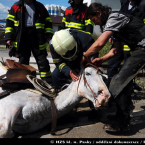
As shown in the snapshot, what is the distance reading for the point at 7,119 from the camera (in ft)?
7.43

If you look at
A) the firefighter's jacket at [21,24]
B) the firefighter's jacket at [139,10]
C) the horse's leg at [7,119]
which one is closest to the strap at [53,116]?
the horse's leg at [7,119]

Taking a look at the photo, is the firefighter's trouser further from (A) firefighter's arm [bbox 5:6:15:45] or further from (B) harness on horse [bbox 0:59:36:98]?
(A) firefighter's arm [bbox 5:6:15:45]

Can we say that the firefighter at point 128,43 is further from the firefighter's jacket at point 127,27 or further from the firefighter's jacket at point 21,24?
the firefighter's jacket at point 21,24

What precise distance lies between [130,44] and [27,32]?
8.18ft

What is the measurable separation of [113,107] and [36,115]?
1882 millimetres

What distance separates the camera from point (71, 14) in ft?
15.8

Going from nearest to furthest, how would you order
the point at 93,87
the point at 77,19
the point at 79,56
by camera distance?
the point at 93,87 → the point at 79,56 → the point at 77,19

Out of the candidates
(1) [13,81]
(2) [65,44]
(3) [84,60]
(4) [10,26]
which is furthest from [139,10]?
(4) [10,26]

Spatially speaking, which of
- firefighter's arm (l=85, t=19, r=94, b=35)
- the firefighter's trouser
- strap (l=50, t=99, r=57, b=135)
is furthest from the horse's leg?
firefighter's arm (l=85, t=19, r=94, b=35)

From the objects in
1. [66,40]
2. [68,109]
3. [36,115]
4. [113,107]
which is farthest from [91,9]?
[113,107]

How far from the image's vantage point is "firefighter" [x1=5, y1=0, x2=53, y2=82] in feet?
13.7

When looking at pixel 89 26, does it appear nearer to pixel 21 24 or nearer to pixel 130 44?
pixel 21 24

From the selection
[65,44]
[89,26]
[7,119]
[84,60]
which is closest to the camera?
[7,119]

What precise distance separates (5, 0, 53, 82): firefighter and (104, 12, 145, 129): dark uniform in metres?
2.10
